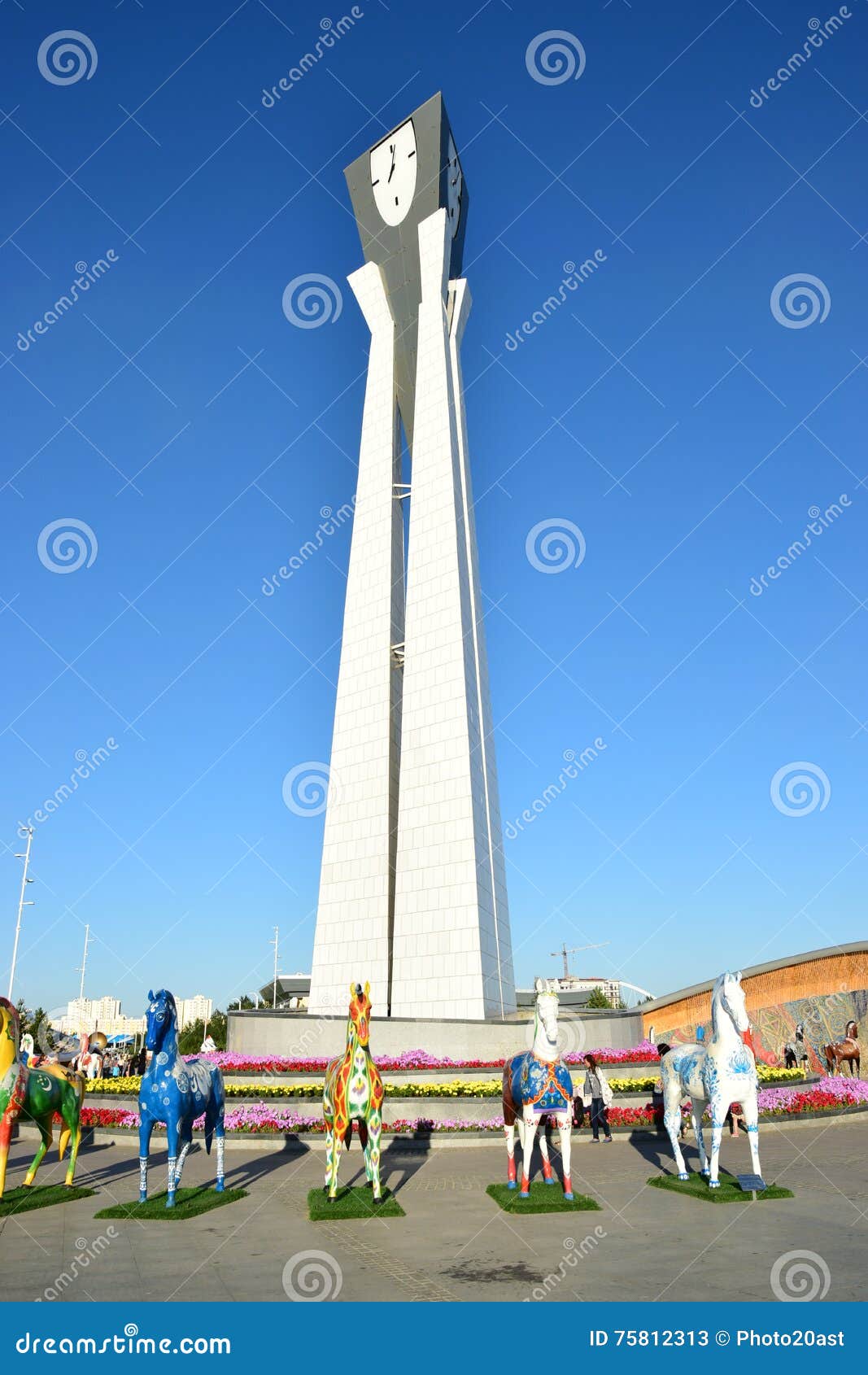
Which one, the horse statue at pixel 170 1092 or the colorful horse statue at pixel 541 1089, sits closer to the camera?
the horse statue at pixel 170 1092

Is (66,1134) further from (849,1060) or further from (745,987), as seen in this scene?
(745,987)

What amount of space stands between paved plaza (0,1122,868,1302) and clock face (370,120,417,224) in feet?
108

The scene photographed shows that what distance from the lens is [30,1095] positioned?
1145 cm

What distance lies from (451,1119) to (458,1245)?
31.0 feet

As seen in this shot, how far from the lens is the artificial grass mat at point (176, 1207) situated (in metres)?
9.70

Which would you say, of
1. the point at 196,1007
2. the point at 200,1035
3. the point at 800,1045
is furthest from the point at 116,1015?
the point at 800,1045

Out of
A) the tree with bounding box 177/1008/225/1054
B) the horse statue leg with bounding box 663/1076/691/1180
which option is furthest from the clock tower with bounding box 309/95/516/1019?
the tree with bounding box 177/1008/225/1054

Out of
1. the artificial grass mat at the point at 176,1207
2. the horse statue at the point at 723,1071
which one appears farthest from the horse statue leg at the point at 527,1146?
the artificial grass mat at the point at 176,1207

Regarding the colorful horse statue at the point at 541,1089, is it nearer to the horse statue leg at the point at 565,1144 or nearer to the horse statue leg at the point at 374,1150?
the horse statue leg at the point at 565,1144

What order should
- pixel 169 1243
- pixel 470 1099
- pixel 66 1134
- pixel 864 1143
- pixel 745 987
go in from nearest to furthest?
pixel 169 1243
pixel 66 1134
pixel 864 1143
pixel 470 1099
pixel 745 987

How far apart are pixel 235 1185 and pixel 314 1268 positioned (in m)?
5.42

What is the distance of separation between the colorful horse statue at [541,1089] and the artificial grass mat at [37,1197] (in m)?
5.69

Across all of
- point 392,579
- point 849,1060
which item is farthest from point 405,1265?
point 392,579

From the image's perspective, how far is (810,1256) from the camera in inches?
295
